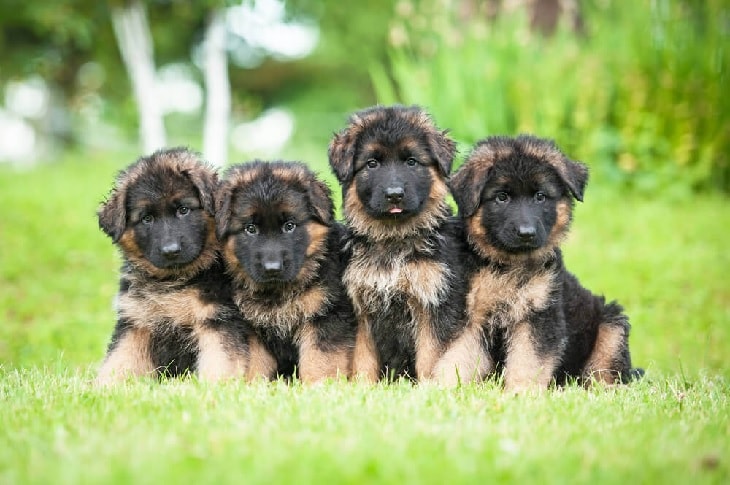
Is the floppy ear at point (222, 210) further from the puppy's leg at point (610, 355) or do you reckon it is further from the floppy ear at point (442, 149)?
the puppy's leg at point (610, 355)

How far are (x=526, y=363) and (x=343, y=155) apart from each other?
1968 millimetres

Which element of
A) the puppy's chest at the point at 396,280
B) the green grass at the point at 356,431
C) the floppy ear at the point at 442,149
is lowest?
the green grass at the point at 356,431

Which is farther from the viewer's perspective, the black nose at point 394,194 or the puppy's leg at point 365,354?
the puppy's leg at point 365,354

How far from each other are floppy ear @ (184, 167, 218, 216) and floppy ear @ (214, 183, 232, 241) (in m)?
0.05

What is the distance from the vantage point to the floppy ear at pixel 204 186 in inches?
240

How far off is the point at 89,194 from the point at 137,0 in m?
3.80

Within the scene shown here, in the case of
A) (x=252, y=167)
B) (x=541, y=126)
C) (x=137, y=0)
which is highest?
(x=137, y=0)

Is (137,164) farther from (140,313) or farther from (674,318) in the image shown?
(674,318)

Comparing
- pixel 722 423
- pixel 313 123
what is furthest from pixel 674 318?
pixel 313 123

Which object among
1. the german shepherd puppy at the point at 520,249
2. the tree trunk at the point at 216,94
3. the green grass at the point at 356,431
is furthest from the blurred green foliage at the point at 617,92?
the german shepherd puppy at the point at 520,249

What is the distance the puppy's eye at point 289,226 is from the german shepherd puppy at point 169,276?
560 millimetres

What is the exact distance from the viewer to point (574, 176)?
6172mm

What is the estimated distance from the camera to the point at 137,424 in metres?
4.45

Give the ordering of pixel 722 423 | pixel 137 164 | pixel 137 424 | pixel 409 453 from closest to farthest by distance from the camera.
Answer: pixel 409 453, pixel 137 424, pixel 722 423, pixel 137 164
